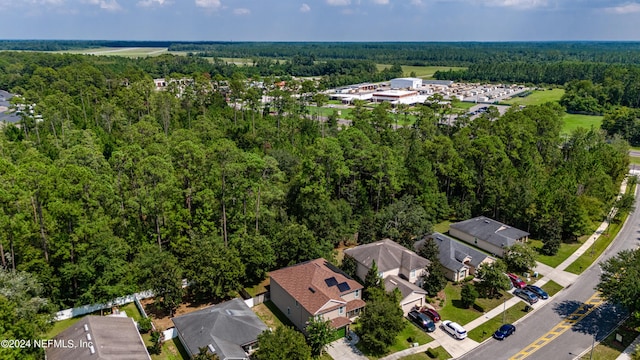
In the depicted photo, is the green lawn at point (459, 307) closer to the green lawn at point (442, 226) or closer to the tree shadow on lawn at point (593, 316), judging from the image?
the tree shadow on lawn at point (593, 316)

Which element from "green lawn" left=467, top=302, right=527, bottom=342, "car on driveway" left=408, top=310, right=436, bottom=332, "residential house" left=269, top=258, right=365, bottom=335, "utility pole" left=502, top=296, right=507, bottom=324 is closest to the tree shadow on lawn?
"green lawn" left=467, top=302, right=527, bottom=342

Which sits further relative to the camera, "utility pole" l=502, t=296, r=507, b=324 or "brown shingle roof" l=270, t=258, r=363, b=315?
"utility pole" l=502, t=296, r=507, b=324

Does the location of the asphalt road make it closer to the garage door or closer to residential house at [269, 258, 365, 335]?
the garage door

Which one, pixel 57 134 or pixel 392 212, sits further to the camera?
pixel 57 134

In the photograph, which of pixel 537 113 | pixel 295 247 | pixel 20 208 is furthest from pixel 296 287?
pixel 537 113

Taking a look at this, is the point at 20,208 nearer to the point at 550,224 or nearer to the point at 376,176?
the point at 376,176

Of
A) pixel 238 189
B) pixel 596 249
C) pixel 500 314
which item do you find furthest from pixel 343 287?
pixel 596 249
